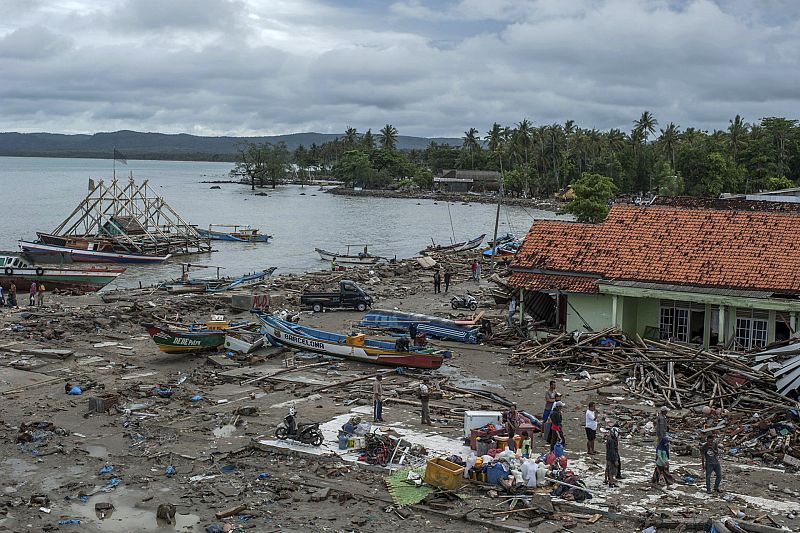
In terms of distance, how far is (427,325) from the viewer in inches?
1179

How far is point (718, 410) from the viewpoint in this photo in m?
20.8

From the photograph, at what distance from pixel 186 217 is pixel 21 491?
103 m

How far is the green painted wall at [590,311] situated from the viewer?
1077 inches

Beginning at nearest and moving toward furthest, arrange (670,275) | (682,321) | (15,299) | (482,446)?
(482,446), (670,275), (682,321), (15,299)

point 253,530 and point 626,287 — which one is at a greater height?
point 626,287

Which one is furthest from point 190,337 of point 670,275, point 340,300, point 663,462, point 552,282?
point 663,462

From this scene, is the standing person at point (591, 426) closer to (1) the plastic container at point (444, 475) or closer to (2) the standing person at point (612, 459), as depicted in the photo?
(2) the standing person at point (612, 459)

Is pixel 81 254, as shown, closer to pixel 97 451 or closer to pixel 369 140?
pixel 97 451

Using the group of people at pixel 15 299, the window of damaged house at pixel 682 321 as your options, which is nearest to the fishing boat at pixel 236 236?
the group of people at pixel 15 299

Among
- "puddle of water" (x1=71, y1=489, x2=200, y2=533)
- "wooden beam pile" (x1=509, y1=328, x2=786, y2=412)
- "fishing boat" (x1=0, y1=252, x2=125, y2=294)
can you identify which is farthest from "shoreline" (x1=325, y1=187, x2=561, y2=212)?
"puddle of water" (x1=71, y1=489, x2=200, y2=533)

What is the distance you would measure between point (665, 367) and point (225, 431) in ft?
38.5

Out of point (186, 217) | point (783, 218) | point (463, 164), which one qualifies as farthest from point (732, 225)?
point (463, 164)

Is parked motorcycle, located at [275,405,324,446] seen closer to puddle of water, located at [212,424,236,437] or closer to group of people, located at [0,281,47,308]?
puddle of water, located at [212,424,236,437]

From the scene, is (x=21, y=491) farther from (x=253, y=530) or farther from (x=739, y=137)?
(x=739, y=137)
